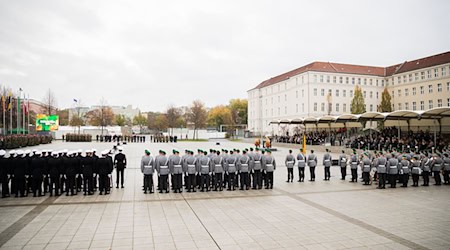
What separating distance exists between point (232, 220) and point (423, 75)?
67397 millimetres

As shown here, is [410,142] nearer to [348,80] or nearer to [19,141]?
[19,141]

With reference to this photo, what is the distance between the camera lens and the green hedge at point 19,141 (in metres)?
29.6

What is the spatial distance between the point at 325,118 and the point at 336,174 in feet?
64.9

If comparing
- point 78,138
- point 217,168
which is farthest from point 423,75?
point 78,138

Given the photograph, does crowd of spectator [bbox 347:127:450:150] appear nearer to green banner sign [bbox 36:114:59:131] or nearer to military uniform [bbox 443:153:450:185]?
military uniform [bbox 443:153:450:185]

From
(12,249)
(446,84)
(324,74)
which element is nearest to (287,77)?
(324,74)

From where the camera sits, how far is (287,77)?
7356 centimetres

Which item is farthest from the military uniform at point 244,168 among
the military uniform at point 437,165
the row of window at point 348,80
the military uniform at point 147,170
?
the row of window at point 348,80

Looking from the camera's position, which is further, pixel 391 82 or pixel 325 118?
pixel 391 82

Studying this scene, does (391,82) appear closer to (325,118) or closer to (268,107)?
(268,107)

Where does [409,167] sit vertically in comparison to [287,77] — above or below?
below

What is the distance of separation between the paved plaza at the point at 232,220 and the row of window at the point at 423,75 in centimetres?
5627

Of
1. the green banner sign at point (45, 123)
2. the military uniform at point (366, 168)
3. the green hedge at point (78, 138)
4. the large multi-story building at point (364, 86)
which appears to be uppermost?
the large multi-story building at point (364, 86)

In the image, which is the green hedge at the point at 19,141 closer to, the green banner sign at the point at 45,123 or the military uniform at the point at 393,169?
the green banner sign at the point at 45,123
